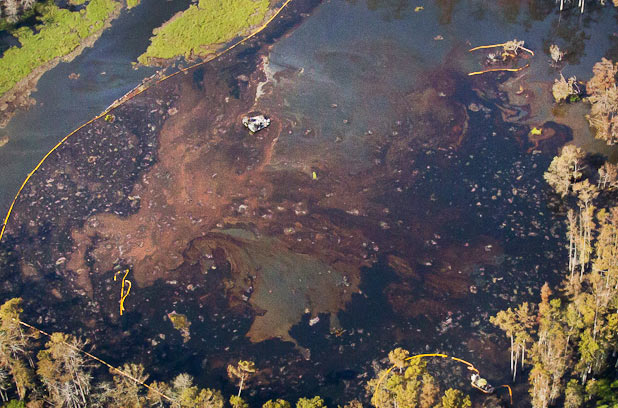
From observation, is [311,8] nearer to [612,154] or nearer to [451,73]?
[451,73]

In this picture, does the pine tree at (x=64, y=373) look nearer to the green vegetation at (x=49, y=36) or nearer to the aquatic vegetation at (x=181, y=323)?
the aquatic vegetation at (x=181, y=323)

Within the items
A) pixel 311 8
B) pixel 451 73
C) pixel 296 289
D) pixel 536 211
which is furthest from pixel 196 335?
pixel 311 8

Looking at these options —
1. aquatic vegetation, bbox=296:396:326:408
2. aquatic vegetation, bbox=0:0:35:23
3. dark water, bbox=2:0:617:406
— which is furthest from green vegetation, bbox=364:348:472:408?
aquatic vegetation, bbox=0:0:35:23

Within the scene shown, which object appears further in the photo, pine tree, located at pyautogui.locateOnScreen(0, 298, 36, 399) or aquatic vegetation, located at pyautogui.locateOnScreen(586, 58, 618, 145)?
aquatic vegetation, located at pyautogui.locateOnScreen(586, 58, 618, 145)

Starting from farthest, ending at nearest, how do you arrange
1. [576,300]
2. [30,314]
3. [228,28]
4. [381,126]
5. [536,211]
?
[228,28], [381,126], [536,211], [30,314], [576,300]

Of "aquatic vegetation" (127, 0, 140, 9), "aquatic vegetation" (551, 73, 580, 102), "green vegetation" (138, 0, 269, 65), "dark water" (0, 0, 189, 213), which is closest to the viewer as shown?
"dark water" (0, 0, 189, 213)

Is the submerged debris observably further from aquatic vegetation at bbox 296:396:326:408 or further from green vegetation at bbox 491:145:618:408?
aquatic vegetation at bbox 296:396:326:408

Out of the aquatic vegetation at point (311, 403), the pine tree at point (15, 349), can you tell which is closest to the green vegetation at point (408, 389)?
the aquatic vegetation at point (311, 403)
